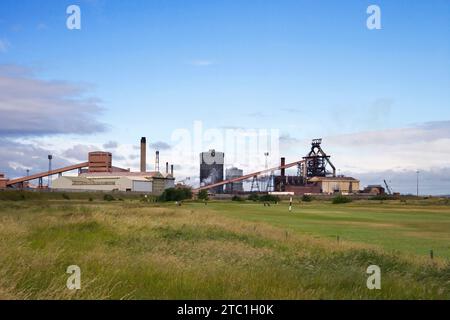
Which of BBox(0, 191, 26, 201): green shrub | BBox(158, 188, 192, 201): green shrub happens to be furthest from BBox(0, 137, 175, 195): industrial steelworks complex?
BBox(0, 191, 26, 201): green shrub

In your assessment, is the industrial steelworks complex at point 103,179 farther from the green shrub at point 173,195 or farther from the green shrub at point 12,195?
the green shrub at point 12,195

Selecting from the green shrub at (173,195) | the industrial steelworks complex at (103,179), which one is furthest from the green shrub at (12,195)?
the industrial steelworks complex at (103,179)

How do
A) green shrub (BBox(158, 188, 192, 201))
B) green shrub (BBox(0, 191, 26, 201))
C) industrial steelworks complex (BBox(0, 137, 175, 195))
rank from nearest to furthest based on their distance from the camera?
green shrub (BBox(0, 191, 26, 201)) → green shrub (BBox(158, 188, 192, 201)) → industrial steelworks complex (BBox(0, 137, 175, 195))

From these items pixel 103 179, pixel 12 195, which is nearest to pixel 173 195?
pixel 103 179

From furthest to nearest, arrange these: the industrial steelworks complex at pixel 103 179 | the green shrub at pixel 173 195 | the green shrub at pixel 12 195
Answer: the industrial steelworks complex at pixel 103 179 → the green shrub at pixel 173 195 → the green shrub at pixel 12 195

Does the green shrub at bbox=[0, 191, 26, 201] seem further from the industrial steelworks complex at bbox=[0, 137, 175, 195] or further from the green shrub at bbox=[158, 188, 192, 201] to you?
the industrial steelworks complex at bbox=[0, 137, 175, 195]

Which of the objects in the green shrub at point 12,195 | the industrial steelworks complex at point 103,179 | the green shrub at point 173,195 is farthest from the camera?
the industrial steelworks complex at point 103,179

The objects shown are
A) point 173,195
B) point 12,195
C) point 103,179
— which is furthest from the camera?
point 103,179

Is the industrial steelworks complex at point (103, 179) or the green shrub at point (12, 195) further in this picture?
the industrial steelworks complex at point (103, 179)

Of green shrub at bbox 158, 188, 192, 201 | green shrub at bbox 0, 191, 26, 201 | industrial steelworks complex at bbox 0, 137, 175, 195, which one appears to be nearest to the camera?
green shrub at bbox 0, 191, 26, 201

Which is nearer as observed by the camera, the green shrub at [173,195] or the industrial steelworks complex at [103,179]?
the green shrub at [173,195]

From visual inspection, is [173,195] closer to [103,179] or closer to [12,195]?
[103,179]

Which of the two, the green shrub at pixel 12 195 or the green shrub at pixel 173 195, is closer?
the green shrub at pixel 12 195
